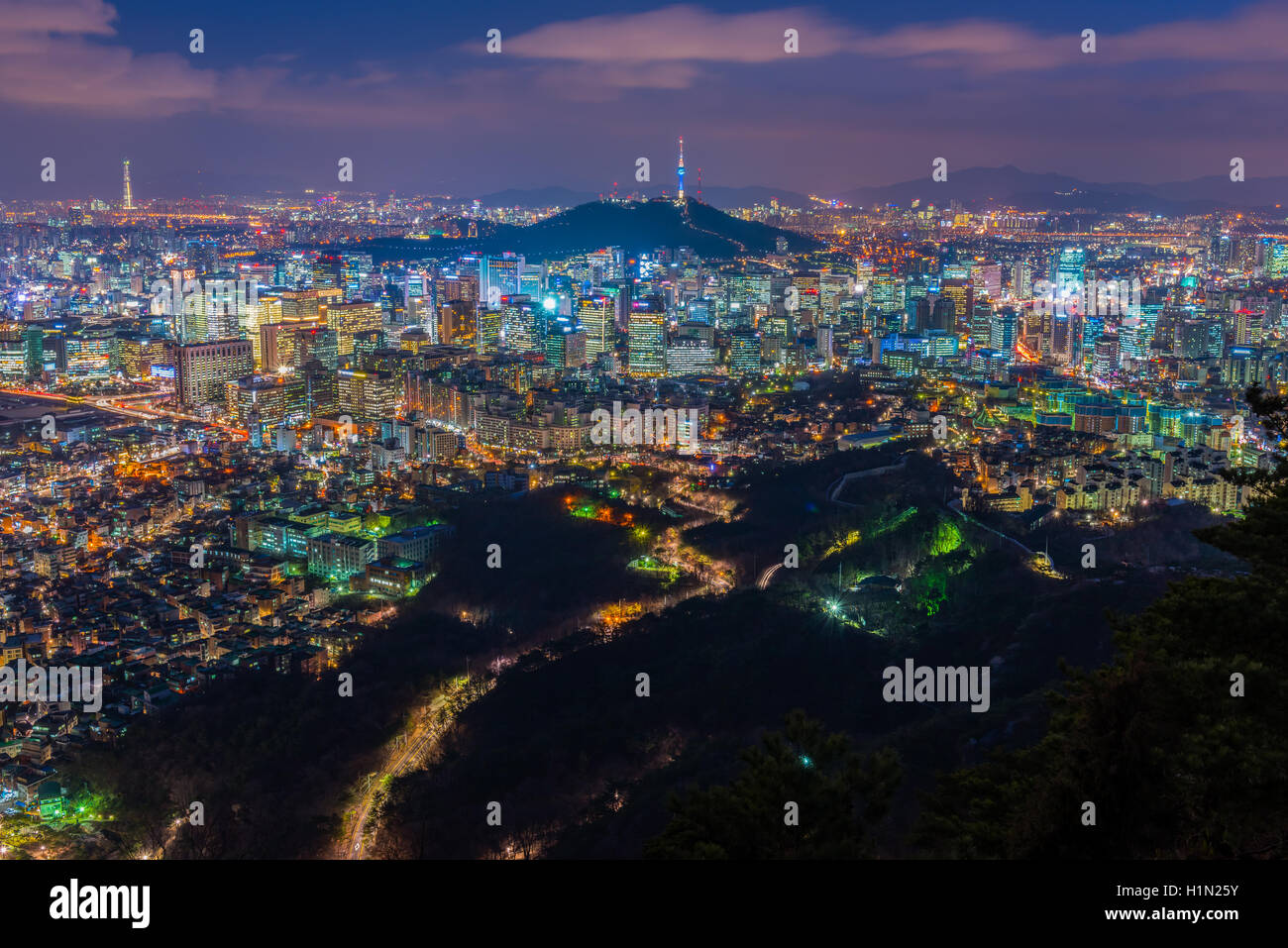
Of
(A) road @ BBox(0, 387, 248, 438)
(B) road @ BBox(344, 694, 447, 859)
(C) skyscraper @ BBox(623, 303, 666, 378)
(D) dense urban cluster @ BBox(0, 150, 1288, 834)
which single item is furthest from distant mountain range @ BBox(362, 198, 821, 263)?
(B) road @ BBox(344, 694, 447, 859)

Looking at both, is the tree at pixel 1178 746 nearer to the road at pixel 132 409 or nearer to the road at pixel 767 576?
the road at pixel 767 576

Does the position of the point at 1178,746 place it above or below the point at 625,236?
below

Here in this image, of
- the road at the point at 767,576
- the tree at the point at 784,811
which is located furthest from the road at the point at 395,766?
the road at the point at 767,576

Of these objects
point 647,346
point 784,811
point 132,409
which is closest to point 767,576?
point 784,811

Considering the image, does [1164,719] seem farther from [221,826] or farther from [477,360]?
[477,360]

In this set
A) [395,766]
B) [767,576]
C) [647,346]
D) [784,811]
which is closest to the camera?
[784,811]

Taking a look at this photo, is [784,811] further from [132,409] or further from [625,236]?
[625,236]

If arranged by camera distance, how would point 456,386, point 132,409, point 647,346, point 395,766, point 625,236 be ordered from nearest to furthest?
point 395,766
point 456,386
point 132,409
point 647,346
point 625,236
